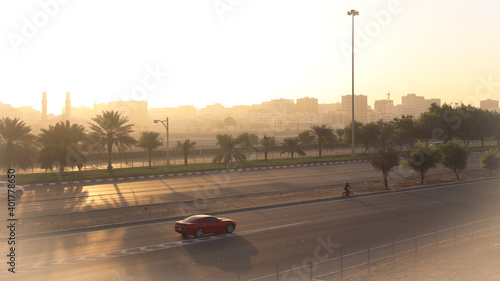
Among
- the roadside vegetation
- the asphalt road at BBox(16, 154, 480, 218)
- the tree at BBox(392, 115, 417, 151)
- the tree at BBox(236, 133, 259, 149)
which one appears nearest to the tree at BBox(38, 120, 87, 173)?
the roadside vegetation

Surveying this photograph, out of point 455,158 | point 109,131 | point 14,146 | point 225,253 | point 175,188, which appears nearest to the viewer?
point 225,253

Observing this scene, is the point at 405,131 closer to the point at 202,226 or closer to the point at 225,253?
the point at 202,226

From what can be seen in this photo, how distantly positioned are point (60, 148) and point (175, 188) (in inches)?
572

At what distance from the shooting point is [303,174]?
5050 centimetres

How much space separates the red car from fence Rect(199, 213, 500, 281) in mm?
5428

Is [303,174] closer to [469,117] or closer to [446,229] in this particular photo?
[446,229]

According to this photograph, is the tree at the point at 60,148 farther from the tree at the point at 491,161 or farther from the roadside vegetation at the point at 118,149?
the tree at the point at 491,161

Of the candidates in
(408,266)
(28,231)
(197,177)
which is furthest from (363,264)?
(197,177)

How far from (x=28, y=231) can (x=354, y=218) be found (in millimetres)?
18133

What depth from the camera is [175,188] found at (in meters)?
39.8

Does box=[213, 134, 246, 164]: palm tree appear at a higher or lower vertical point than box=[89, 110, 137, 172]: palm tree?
lower

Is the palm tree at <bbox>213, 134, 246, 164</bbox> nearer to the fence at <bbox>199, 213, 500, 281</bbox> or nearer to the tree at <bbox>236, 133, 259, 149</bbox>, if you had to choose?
the tree at <bbox>236, 133, 259, 149</bbox>

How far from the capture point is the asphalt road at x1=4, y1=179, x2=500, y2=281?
16578mm

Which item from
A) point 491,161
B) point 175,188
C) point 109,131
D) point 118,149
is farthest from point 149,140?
point 491,161
